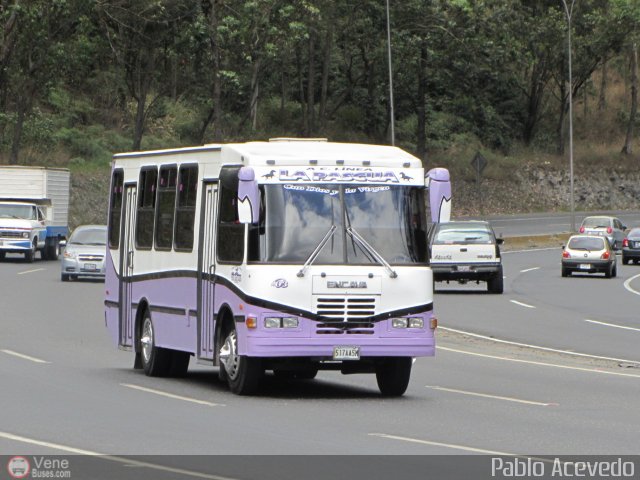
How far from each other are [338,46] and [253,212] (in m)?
71.8

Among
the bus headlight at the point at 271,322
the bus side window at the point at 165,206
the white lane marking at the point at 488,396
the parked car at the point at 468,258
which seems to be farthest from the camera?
the parked car at the point at 468,258

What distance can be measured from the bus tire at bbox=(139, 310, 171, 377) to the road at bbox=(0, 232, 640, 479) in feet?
0.70

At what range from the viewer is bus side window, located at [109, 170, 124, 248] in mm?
20781

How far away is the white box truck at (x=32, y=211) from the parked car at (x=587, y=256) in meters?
18.0

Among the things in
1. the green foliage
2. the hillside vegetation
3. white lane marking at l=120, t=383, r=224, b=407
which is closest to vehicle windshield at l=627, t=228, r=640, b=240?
the green foliage

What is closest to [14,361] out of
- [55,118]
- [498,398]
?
[498,398]

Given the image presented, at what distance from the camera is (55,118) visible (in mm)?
76812

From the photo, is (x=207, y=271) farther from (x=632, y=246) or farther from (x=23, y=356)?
(x=632, y=246)

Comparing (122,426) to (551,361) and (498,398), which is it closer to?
(498,398)

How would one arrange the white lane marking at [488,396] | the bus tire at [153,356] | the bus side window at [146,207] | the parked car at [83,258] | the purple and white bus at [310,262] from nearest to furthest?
the purple and white bus at [310,262] → the white lane marking at [488,396] → the bus tire at [153,356] → the bus side window at [146,207] → the parked car at [83,258]

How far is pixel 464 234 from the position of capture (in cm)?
4091

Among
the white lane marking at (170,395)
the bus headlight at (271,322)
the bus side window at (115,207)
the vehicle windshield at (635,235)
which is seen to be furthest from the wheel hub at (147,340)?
the vehicle windshield at (635,235)

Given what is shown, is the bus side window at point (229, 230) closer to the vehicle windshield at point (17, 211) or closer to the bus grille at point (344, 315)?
the bus grille at point (344, 315)

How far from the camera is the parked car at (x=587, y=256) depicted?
166 ft
